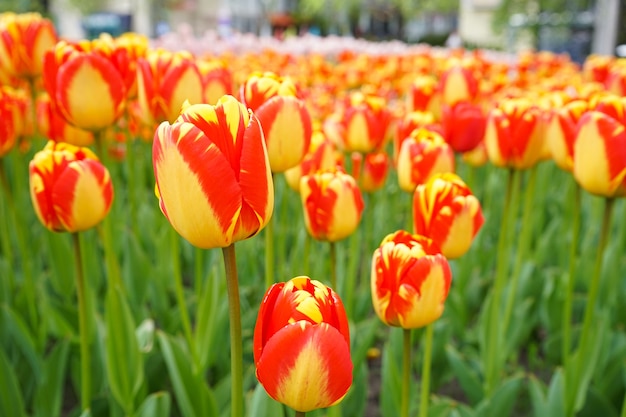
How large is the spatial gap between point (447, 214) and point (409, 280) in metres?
0.22

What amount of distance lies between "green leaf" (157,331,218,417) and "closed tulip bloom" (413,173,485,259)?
55 centimetres

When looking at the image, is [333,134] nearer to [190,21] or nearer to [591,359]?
[591,359]

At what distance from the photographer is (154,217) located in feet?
8.11

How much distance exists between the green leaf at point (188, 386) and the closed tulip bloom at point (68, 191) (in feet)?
1.08

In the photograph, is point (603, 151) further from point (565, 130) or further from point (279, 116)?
point (279, 116)

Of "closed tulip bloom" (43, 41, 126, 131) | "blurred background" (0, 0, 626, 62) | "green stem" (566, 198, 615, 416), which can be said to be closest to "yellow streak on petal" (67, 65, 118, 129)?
"closed tulip bloom" (43, 41, 126, 131)

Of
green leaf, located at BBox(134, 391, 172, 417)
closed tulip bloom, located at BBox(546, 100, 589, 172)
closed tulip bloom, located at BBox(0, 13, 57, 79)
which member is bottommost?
green leaf, located at BBox(134, 391, 172, 417)

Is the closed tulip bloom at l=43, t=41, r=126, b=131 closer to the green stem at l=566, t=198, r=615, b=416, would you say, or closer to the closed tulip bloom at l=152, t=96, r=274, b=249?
the closed tulip bloom at l=152, t=96, r=274, b=249

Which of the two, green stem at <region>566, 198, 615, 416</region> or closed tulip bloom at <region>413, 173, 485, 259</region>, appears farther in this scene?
green stem at <region>566, 198, 615, 416</region>

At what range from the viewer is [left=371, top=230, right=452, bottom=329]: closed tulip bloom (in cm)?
91

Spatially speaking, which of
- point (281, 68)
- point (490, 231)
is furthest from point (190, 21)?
point (490, 231)

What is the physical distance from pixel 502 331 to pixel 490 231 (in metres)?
1.05

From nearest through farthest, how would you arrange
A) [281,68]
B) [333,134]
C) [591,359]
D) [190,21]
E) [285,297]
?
[285,297], [591,359], [333,134], [281,68], [190,21]

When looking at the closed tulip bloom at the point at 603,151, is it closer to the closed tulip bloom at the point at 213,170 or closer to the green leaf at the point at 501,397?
the green leaf at the point at 501,397
